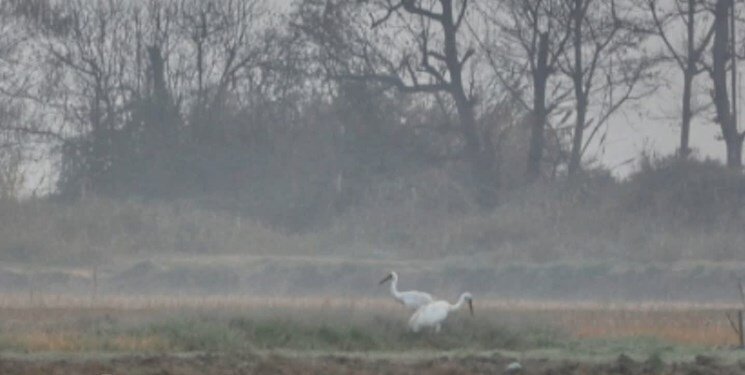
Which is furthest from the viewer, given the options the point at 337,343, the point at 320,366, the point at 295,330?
the point at 295,330

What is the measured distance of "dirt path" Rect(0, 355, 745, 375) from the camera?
25.0 m

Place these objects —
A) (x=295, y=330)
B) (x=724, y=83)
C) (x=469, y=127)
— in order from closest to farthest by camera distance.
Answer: (x=295, y=330) < (x=724, y=83) < (x=469, y=127)

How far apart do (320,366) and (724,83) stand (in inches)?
1235

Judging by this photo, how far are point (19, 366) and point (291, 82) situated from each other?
34657 millimetres

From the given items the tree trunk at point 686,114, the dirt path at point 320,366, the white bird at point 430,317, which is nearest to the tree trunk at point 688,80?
the tree trunk at point 686,114

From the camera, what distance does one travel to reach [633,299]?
47.3 metres

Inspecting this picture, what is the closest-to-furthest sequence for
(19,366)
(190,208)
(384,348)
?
(19,366) < (384,348) < (190,208)

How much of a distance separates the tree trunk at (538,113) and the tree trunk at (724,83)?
14.1ft

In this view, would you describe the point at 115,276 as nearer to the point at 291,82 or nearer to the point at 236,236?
the point at 236,236

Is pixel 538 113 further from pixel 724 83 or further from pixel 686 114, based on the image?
pixel 724 83

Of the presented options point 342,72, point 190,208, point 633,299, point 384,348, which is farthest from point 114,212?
point 384,348

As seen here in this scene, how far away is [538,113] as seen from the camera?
57156mm

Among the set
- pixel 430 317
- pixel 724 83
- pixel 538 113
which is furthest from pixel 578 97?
pixel 430 317

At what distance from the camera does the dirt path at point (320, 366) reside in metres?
25.0
